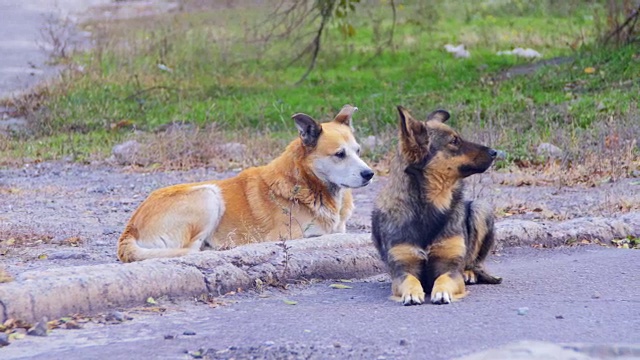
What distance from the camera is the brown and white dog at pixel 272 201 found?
8734mm

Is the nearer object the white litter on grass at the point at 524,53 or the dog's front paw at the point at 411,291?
the dog's front paw at the point at 411,291

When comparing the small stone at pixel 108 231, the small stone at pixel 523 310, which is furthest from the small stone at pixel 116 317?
the small stone at pixel 108 231

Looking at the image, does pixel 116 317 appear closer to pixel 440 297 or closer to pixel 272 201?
pixel 440 297

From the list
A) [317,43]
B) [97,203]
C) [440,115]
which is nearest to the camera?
[440,115]

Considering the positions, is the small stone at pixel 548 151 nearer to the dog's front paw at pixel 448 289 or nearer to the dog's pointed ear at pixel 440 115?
the dog's pointed ear at pixel 440 115

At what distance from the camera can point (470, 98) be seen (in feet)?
60.2

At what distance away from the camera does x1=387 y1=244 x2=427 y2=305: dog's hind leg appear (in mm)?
6812

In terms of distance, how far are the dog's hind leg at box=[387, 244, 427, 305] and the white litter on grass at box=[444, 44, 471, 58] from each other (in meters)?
16.1

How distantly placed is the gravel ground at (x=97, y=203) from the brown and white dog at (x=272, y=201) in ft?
2.02

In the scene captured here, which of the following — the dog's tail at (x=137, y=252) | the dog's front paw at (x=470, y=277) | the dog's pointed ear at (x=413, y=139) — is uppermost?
the dog's pointed ear at (x=413, y=139)

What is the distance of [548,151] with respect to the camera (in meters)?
13.9

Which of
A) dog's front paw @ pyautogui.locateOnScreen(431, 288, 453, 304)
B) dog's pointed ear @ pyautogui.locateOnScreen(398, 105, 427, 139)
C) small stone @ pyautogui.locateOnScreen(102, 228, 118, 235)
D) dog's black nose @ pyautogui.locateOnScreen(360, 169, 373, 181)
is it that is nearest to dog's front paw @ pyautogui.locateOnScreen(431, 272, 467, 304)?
dog's front paw @ pyautogui.locateOnScreen(431, 288, 453, 304)

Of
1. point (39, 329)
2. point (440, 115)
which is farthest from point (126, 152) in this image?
point (39, 329)

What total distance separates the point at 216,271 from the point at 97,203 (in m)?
5.17
